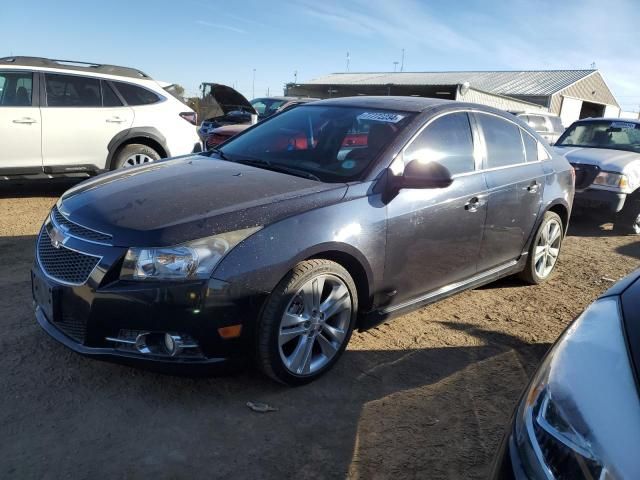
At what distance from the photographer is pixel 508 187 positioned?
4.31m

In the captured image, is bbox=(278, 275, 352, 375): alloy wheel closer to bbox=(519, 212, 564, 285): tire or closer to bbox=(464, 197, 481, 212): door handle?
bbox=(464, 197, 481, 212): door handle

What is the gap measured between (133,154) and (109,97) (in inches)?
31.7

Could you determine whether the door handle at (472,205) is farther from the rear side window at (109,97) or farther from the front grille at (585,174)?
the rear side window at (109,97)

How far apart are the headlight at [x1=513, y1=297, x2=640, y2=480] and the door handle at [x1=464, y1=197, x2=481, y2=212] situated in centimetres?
211

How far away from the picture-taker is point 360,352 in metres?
3.60

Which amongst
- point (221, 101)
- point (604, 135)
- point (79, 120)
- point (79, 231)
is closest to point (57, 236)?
point (79, 231)

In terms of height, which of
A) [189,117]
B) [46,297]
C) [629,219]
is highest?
[189,117]

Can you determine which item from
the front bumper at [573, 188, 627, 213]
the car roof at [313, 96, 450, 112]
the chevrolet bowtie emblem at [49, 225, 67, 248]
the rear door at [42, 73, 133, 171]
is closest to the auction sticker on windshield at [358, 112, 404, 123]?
the car roof at [313, 96, 450, 112]

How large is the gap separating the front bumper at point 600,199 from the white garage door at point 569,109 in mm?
31652

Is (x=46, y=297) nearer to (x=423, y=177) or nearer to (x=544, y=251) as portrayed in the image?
(x=423, y=177)

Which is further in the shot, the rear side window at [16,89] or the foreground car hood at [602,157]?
the foreground car hood at [602,157]

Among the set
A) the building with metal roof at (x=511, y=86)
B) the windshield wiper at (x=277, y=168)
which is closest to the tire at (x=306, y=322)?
the windshield wiper at (x=277, y=168)

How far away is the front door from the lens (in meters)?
3.45

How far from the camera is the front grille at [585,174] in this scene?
7.51m
